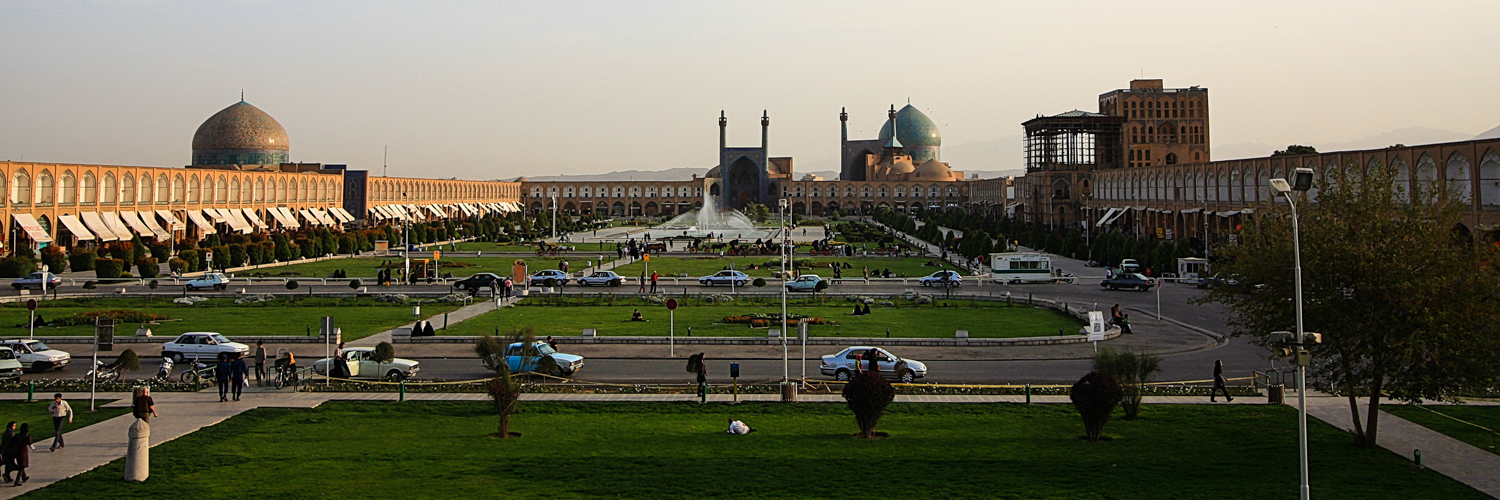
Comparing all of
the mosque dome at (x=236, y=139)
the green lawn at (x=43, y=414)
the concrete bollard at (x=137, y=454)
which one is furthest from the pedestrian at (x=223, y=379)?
the mosque dome at (x=236, y=139)

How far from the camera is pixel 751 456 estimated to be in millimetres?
12922

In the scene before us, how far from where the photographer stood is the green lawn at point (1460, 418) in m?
14.0

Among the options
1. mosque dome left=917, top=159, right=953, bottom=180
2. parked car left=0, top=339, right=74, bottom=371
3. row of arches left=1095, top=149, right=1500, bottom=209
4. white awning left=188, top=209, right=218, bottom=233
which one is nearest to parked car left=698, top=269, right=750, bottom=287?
row of arches left=1095, top=149, right=1500, bottom=209

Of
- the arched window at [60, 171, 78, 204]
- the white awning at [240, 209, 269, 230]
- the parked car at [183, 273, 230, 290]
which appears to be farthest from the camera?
the white awning at [240, 209, 269, 230]

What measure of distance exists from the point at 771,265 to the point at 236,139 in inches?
2013

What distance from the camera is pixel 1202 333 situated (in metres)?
25.3

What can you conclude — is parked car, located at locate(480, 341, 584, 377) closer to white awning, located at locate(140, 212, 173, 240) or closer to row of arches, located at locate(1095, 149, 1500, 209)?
row of arches, located at locate(1095, 149, 1500, 209)

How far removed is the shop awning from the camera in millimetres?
51812

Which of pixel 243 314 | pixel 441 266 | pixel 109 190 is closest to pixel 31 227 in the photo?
pixel 109 190

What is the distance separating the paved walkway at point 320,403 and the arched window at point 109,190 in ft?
126

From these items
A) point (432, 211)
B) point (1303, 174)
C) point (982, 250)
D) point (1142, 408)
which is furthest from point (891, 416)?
point (432, 211)

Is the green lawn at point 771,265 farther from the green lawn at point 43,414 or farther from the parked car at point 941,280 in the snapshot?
the green lawn at point 43,414

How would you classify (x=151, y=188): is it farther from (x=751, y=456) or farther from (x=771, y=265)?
(x=751, y=456)

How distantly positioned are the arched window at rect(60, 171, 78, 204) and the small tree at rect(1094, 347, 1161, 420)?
4780 centimetres
